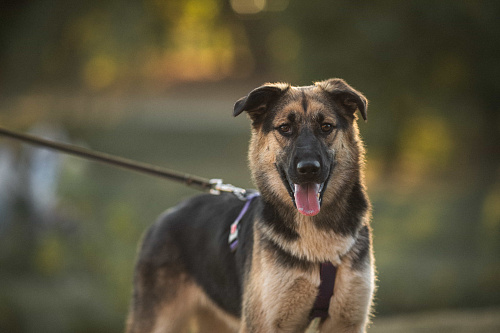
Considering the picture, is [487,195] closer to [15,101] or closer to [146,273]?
[146,273]

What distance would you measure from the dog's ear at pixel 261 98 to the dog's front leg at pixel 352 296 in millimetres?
1137

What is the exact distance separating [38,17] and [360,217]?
47.4 feet

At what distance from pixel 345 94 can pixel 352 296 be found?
1.32m

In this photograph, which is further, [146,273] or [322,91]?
[146,273]

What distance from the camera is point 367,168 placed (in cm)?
1351

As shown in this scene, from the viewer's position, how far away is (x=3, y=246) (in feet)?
38.5

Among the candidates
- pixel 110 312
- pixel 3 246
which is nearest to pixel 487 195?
pixel 110 312

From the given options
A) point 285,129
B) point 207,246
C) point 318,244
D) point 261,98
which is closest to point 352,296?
point 318,244

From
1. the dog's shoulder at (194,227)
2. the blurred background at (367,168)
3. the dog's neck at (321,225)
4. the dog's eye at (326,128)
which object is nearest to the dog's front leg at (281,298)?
the dog's neck at (321,225)

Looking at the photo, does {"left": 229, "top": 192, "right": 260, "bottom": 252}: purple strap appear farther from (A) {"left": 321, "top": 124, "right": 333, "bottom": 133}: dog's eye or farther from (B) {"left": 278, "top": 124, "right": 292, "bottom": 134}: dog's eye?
Result: (A) {"left": 321, "top": 124, "right": 333, "bottom": 133}: dog's eye

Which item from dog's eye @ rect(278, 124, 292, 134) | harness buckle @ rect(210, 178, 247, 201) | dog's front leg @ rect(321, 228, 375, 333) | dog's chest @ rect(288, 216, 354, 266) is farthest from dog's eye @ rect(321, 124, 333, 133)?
harness buckle @ rect(210, 178, 247, 201)

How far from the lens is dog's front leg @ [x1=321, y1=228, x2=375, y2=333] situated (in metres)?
3.34

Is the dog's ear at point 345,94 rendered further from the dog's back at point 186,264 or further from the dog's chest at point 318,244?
the dog's back at point 186,264

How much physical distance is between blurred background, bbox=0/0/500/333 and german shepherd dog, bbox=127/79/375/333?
314 centimetres
